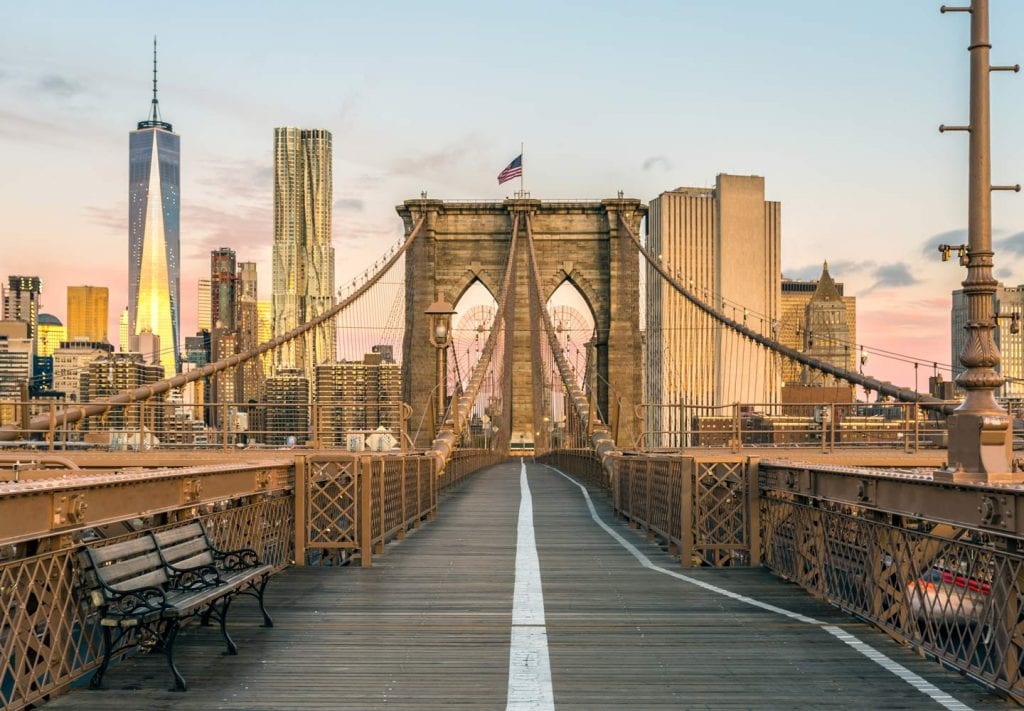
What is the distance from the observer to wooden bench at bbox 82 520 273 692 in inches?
289

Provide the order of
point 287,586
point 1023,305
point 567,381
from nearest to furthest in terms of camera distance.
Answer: point 287,586 → point 1023,305 → point 567,381

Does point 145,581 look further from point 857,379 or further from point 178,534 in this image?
point 857,379

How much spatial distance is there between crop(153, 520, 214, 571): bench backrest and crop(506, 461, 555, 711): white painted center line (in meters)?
Result: 2.65

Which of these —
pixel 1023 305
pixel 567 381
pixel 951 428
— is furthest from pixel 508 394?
pixel 951 428

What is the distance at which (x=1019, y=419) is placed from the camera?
3856 cm

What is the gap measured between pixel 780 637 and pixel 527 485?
90.1 feet

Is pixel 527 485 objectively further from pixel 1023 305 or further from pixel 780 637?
pixel 780 637

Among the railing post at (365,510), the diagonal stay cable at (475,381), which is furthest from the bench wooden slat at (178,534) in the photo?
the diagonal stay cable at (475,381)

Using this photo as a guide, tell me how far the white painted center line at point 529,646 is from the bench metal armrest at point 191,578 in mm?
2392

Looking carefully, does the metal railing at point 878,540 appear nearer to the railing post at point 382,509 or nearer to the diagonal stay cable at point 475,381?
the railing post at point 382,509

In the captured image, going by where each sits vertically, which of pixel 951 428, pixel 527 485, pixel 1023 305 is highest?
pixel 1023 305

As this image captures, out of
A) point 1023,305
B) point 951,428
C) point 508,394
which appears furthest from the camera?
point 508,394

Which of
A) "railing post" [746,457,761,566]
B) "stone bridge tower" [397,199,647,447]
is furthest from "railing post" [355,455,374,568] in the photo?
"stone bridge tower" [397,199,647,447]

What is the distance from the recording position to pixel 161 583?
8.28m
